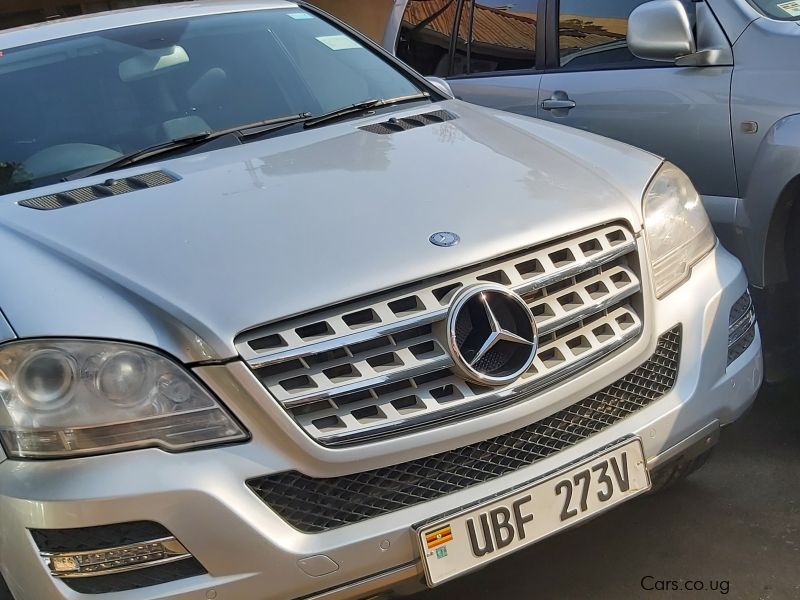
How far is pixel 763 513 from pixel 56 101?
102 inches

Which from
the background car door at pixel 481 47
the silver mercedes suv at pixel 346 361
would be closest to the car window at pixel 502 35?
the background car door at pixel 481 47

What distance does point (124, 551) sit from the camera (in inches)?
77.1

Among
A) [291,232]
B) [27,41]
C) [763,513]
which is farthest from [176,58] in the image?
[763,513]

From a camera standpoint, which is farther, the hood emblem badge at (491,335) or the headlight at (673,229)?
the headlight at (673,229)

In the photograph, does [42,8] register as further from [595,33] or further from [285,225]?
[285,225]

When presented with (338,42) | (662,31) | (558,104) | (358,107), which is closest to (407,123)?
(358,107)

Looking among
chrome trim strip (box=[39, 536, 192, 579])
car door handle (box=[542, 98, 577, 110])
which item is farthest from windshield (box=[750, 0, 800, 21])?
chrome trim strip (box=[39, 536, 192, 579])

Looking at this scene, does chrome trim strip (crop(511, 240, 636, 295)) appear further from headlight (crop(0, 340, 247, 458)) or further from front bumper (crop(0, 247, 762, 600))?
headlight (crop(0, 340, 247, 458))

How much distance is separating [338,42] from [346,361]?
2.13m

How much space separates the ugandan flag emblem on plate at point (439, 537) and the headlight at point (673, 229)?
0.85 m

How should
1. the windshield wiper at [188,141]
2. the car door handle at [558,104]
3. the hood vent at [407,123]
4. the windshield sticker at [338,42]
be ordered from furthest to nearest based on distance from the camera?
the car door handle at [558,104], the windshield sticker at [338,42], the hood vent at [407,123], the windshield wiper at [188,141]

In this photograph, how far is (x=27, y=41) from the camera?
3533 millimetres

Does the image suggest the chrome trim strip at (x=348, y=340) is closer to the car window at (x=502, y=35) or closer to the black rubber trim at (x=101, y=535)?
the black rubber trim at (x=101, y=535)

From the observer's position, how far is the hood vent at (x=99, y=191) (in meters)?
2.67
